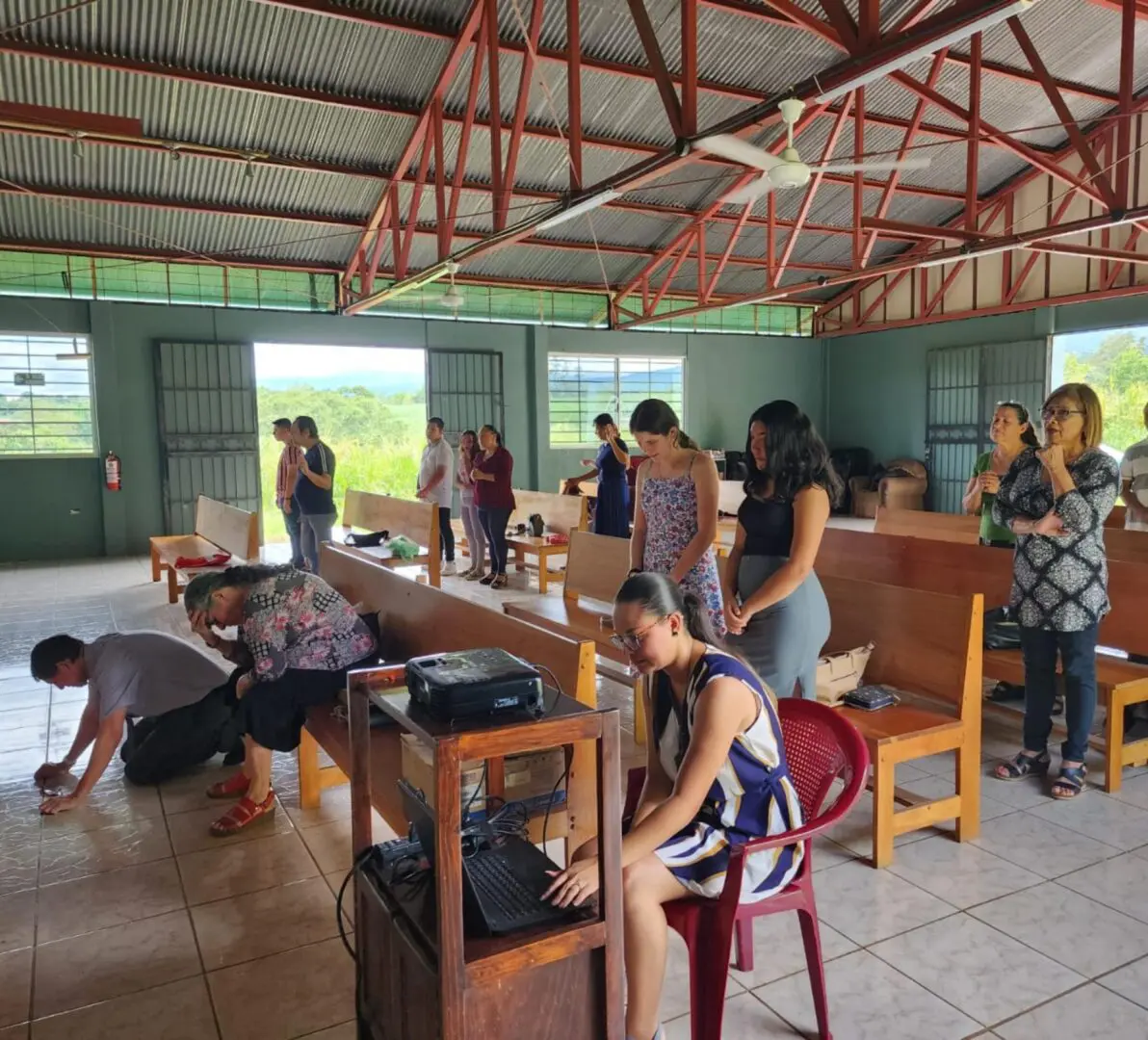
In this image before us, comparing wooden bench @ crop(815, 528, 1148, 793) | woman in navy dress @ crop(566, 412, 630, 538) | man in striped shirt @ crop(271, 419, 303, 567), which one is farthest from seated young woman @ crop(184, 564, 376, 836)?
man in striped shirt @ crop(271, 419, 303, 567)

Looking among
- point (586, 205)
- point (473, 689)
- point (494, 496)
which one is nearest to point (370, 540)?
point (494, 496)

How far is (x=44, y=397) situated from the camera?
947 centimetres

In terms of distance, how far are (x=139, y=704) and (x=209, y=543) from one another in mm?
4568

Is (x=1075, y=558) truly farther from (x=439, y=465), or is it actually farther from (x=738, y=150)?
(x=439, y=465)

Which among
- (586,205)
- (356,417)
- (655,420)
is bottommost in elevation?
(655,420)

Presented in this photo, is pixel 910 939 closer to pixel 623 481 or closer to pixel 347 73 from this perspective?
pixel 623 481

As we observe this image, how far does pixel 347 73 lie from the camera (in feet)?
24.6

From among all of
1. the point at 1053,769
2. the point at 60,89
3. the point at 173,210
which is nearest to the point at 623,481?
the point at 1053,769

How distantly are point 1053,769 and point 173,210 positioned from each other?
30.1 feet

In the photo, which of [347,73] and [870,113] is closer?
[347,73]

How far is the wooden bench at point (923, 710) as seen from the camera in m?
2.56

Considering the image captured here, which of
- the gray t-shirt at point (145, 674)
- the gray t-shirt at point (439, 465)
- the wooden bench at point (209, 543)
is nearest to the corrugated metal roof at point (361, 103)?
the gray t-shirt at point (439, 465)

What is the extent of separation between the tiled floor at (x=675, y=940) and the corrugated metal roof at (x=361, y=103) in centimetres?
502

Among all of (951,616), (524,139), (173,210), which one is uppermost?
(524,139)
